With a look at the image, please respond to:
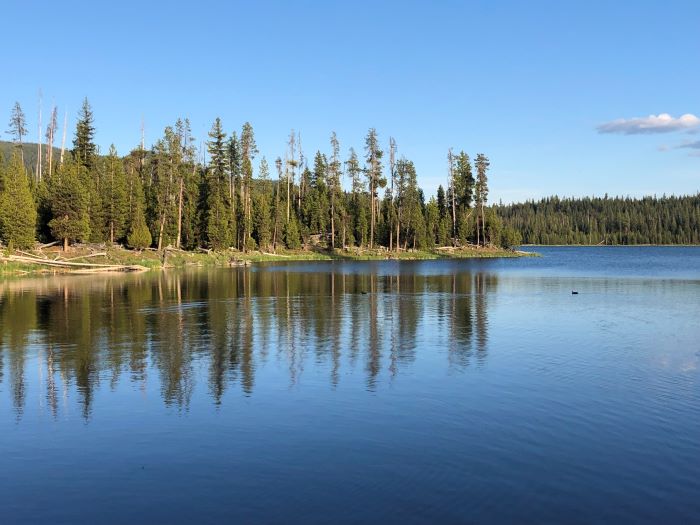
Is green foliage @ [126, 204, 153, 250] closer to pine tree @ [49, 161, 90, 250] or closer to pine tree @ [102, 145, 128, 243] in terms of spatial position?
pine tree @ [102, 145, 128, 243]

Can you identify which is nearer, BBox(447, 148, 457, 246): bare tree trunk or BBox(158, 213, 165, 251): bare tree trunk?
BBox(158, 213, 165, 251): bare tree trunk

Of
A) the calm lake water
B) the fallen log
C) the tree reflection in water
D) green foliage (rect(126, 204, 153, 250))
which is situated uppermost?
green foliage (rect(126, 204, 153, 250))

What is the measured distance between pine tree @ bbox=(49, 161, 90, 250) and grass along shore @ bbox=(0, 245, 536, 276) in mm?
2190

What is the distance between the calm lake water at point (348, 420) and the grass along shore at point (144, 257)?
3795 cm

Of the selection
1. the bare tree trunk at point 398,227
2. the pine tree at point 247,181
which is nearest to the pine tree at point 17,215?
the pine tree at point 247,181

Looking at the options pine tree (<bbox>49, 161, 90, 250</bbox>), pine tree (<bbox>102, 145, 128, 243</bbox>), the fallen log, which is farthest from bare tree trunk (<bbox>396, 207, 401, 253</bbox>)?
pine tree (<bbox>49, 161, 90, 250</bbox>)

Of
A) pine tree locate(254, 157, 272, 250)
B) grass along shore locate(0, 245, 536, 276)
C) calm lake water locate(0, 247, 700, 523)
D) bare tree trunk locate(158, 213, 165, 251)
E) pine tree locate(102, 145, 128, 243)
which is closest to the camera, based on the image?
calm lake water locate(0, 247, 700, 523)

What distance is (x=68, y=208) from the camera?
71.8m

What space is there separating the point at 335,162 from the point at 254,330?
344 feet

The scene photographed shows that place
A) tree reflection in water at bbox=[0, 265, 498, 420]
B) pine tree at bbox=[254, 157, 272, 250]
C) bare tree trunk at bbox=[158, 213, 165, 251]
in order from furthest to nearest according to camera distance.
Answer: pine tree at bbox=[254, 157, 272, 250]
bare tree trunk at bbox=[158, 213, 165, 251]
tree reflection in water at bbox=[0, 265, 498, 420]

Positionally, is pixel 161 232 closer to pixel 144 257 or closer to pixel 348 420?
pixel 144 257

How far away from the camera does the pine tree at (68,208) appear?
71562 mm

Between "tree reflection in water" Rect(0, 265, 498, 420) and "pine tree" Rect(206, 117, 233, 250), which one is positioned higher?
"pine tree" Rect(206, 117, 233, 250)

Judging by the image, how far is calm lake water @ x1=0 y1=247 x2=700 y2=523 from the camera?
9516 mm
